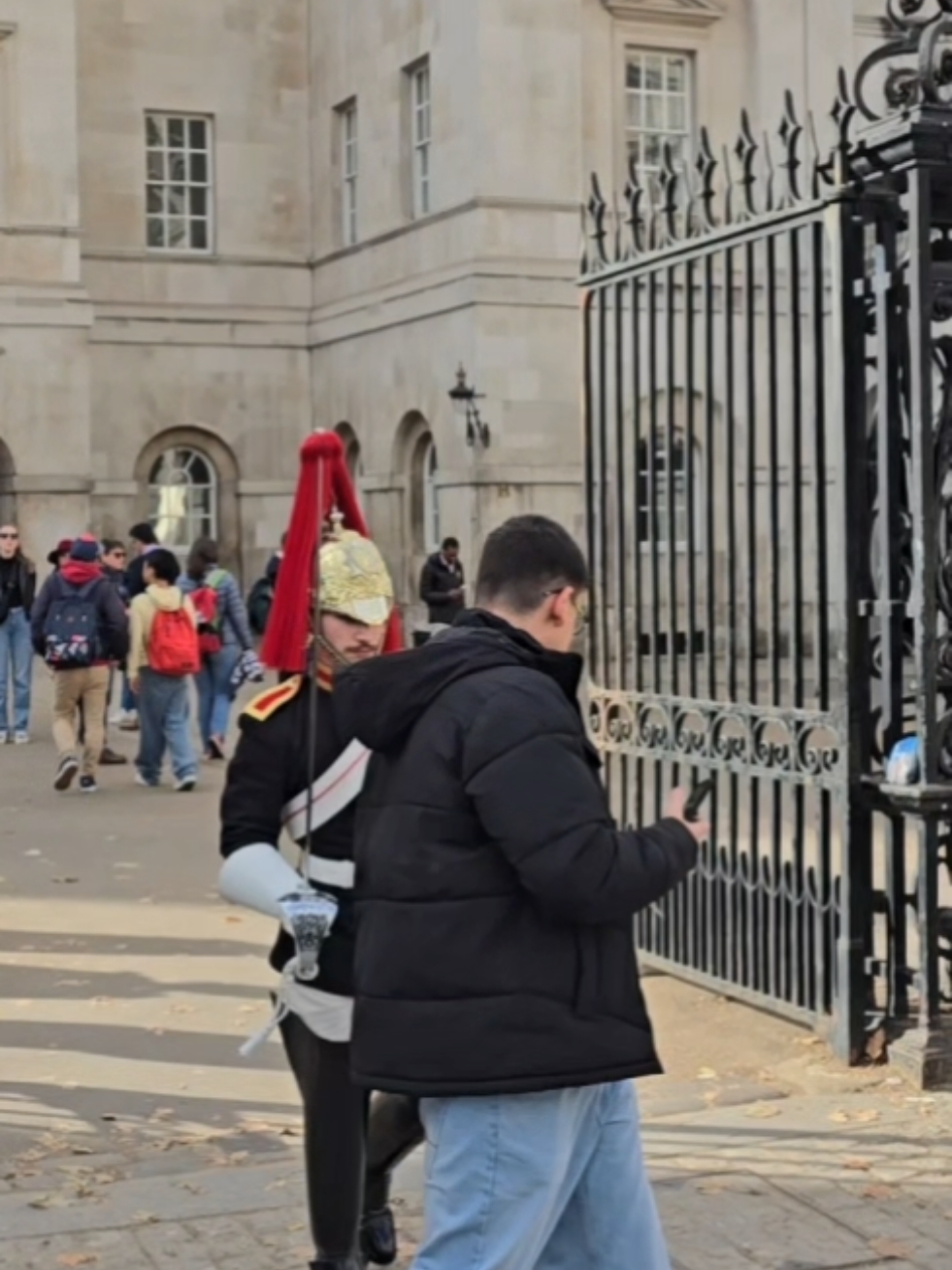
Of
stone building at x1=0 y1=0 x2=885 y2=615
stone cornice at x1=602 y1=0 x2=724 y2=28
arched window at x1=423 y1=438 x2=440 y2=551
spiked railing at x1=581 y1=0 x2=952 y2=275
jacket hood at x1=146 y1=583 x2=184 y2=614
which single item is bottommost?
jacket hood at x1=146 y1=583 x2=184 y2=614

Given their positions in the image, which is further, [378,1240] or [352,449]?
→ [352,449]

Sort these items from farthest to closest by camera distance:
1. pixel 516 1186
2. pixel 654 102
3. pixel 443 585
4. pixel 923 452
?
pixel 654 102 → pixel 443 585 → pixel 923 452 → pixel 516 1186

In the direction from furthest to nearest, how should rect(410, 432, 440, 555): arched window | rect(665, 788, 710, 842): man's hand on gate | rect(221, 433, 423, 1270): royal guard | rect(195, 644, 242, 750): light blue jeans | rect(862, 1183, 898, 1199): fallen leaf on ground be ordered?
rect(410, 432, 440, 555): arched window
rect(195, 644, 242, 750): light blue jeans
rect(862, 1183, 898, 1199): fallen leaf on ground
rect(221, 433, 423, 1270): royal guard
rect(665, 788, 710, 842): man's hand on gate

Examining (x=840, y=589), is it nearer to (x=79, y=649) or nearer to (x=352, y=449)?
(x=79, y=649)

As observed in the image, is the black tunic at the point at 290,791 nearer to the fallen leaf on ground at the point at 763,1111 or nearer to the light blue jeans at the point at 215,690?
the fallen leaf on ground at the point at 763,1111

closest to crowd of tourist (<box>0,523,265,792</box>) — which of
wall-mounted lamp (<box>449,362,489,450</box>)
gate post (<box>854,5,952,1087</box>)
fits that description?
gate post (<box>854,5,952,1087</box>)

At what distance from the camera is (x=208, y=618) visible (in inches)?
612

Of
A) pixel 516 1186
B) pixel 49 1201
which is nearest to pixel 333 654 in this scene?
pixel 516 1186

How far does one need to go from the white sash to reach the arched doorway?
2632 centimetres

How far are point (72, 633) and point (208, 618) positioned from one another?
148 cm

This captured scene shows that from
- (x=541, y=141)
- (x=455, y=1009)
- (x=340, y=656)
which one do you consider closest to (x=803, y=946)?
(x=340, y=656)

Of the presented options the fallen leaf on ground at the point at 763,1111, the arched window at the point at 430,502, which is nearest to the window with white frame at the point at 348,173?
the arched window at the point at 430,502

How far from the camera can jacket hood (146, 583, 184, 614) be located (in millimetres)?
14133

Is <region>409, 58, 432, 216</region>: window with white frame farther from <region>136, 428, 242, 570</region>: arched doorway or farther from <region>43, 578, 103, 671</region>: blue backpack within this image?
<region>43, 578, 103, 671</region>: blue backpack
